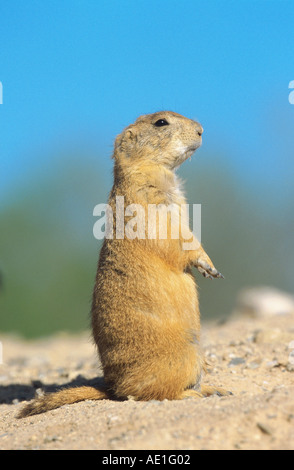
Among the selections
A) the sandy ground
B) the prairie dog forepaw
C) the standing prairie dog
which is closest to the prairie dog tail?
the standing prairie dog

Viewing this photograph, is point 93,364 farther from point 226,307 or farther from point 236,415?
point 226,307

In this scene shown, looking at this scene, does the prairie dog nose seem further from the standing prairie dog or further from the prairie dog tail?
the prairie dog tail

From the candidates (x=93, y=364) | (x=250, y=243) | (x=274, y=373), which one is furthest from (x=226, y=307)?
(x=274, y=373)

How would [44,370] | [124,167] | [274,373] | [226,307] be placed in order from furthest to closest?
[226,307], [44,370], [274,373], [124,167]

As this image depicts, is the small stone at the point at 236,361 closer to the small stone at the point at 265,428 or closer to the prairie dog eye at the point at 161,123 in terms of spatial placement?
the prairie dog eye at the point at 161,123

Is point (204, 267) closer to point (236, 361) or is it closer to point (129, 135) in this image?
point (129, 135)

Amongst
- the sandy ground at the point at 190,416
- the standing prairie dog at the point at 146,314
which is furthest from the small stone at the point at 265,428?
the standing prairie dog at the point at 146,314
